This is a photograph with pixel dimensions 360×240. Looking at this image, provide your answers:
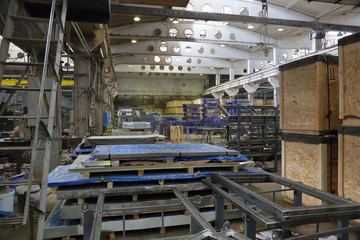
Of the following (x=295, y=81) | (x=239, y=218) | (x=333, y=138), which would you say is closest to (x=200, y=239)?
(x=239, y=218)

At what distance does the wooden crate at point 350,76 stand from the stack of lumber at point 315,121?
44cm

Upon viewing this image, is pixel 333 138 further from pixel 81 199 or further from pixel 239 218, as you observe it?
pixel 81 199

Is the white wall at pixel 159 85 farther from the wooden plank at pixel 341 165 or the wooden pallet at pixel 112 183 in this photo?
the wooden plank at pixel 341 165

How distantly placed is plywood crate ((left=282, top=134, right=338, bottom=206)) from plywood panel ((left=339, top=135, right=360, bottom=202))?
0.40m

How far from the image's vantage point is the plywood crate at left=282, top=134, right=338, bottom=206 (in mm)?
4148

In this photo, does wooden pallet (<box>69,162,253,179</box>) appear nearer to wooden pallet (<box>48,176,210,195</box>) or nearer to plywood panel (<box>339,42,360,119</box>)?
wooden pallet (<box>48,176,210,195</box>)

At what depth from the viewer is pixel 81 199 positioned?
3396 millimetres

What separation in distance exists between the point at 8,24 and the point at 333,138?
536 cm

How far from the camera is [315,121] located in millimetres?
4219

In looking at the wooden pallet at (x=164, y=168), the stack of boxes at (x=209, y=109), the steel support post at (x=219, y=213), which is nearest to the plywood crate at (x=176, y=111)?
the stack of boxes at (x=209, y=109)

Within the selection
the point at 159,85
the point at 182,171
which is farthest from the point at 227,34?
the point at 159,85

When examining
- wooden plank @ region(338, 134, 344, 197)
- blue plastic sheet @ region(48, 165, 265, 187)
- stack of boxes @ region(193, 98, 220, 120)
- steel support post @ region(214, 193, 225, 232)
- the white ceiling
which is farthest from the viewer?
stack of boxes @ region(193, 98, 220, 120)

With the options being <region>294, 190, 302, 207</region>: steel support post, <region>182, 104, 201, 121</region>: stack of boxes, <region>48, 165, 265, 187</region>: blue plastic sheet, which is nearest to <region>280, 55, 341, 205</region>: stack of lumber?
<region>294, 190, 302, 207</region>: steel support post

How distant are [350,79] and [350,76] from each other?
5 centimetres
